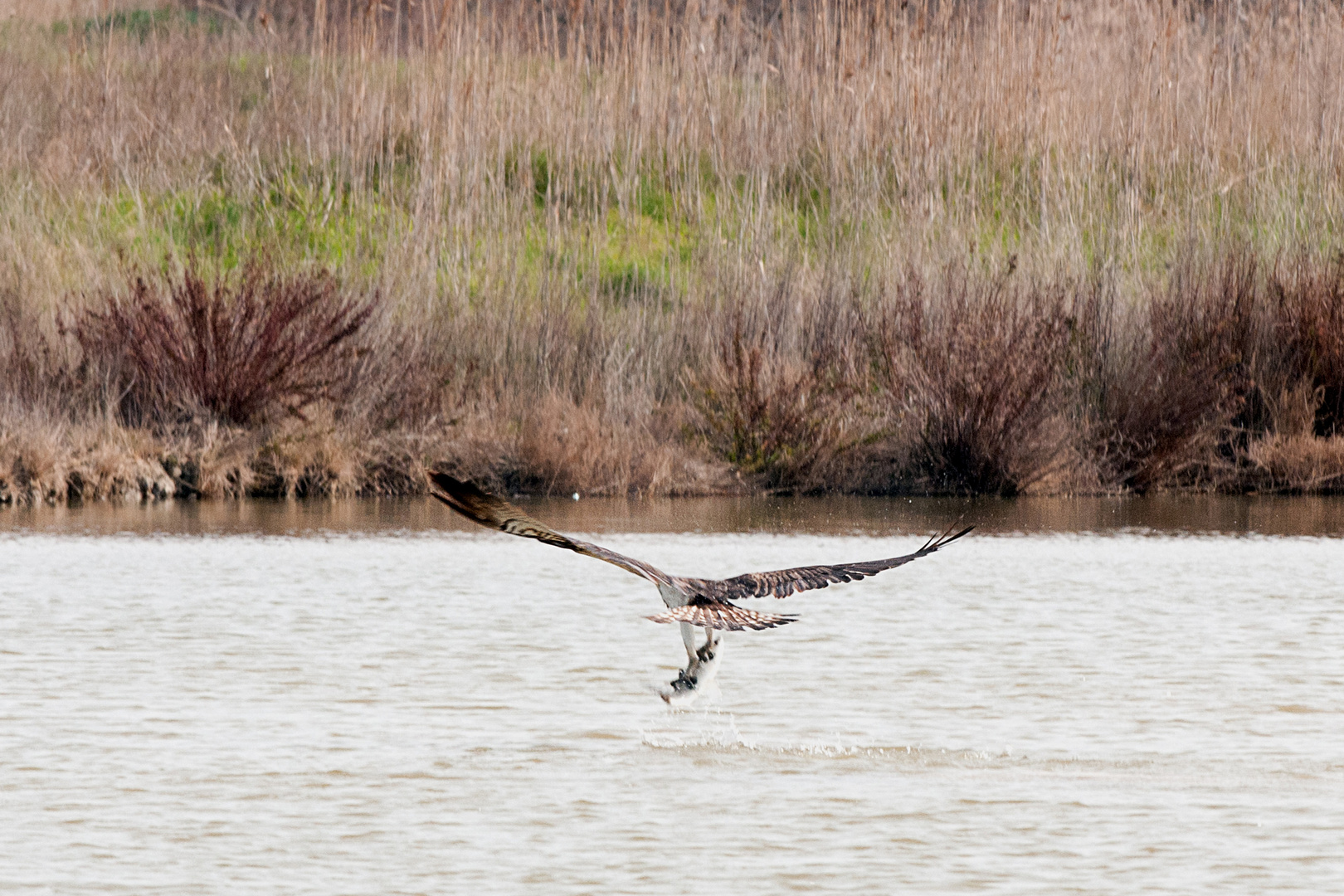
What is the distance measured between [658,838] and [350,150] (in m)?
14.0

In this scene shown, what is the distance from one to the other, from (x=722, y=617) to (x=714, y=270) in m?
11.0

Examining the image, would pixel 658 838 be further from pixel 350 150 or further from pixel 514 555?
pixel 350 150

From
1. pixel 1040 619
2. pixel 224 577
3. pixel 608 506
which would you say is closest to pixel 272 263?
pixel 608 506

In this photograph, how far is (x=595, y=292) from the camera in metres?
17.0

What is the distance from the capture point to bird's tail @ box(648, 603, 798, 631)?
247 inches

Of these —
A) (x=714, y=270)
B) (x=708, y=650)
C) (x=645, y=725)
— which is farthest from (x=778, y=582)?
(x=714, y=270)

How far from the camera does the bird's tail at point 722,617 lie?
6.27m

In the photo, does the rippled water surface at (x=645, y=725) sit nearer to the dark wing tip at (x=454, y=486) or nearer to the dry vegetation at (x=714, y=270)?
the dark wing tip at (x=454, y=486)

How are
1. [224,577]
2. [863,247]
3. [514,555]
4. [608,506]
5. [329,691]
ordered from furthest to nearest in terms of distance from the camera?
[863,247] < [608,506] < [514,555] < [224,577] < [329,691]

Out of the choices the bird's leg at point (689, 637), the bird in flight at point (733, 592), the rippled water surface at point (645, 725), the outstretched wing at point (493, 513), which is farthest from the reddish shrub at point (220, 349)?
the outstretched wing at point (493, 513)

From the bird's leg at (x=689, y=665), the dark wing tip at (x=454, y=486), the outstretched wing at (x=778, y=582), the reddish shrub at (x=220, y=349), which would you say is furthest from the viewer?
the reddish shrub at (x=220, y=349)

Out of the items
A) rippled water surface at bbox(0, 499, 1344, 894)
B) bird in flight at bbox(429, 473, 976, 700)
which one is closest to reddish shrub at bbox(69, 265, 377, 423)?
rippled water surface at bbox(0, 499, 1344, 894)

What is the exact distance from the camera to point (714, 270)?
1716cm

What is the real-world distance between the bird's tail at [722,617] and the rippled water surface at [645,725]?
0.50 meters
